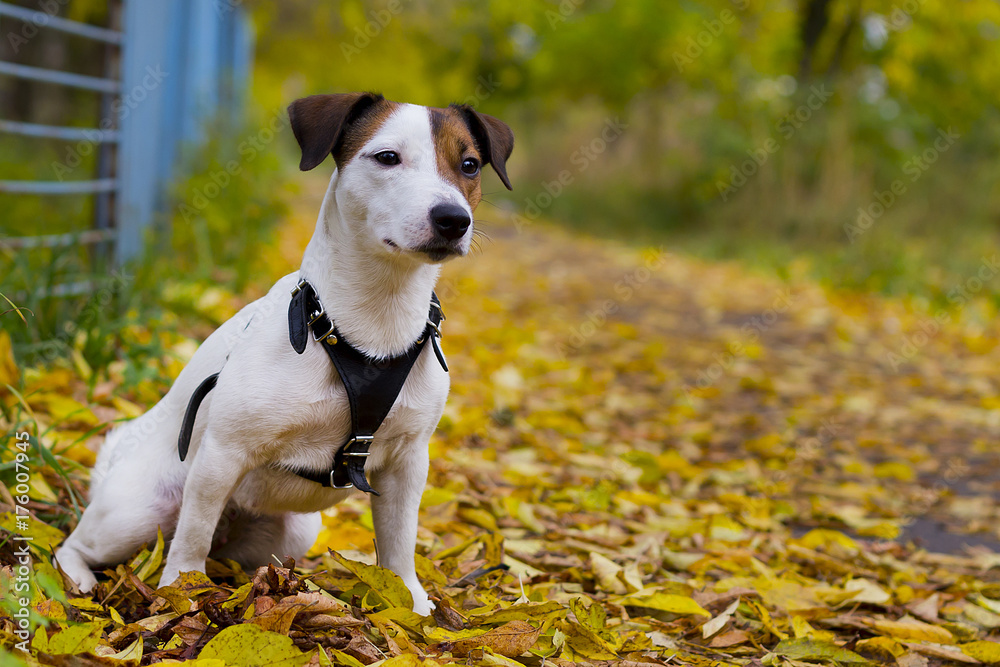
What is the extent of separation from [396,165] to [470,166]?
0.24 metres

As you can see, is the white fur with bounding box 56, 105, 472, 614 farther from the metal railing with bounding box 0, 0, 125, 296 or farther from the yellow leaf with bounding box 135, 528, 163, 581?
the metal railing with bounding box 0, 0, 125, 296

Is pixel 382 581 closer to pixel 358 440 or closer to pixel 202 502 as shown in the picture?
pixel 358 440

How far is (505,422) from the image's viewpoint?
15.5 ft

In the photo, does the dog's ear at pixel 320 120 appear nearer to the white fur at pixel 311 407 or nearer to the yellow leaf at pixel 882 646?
the white fur at pixel 311 407

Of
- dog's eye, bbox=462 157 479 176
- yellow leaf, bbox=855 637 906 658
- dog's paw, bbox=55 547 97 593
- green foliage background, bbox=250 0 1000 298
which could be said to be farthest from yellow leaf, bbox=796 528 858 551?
green foliage background, bbox=250 0 1000 298

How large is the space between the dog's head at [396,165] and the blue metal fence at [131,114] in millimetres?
2815

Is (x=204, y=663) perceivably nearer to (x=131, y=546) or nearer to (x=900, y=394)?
(x=131, y=546)

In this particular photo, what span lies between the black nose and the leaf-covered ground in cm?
88

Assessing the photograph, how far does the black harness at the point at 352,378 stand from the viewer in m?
2.15

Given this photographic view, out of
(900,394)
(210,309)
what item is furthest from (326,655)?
(900,394)

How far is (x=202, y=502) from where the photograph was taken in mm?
2207

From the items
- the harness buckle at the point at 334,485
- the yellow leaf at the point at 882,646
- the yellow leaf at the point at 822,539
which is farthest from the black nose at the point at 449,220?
the yellow leaf at the point at 822,539

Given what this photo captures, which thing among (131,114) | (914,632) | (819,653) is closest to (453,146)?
(819,653)

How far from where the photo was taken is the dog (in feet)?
7.03
